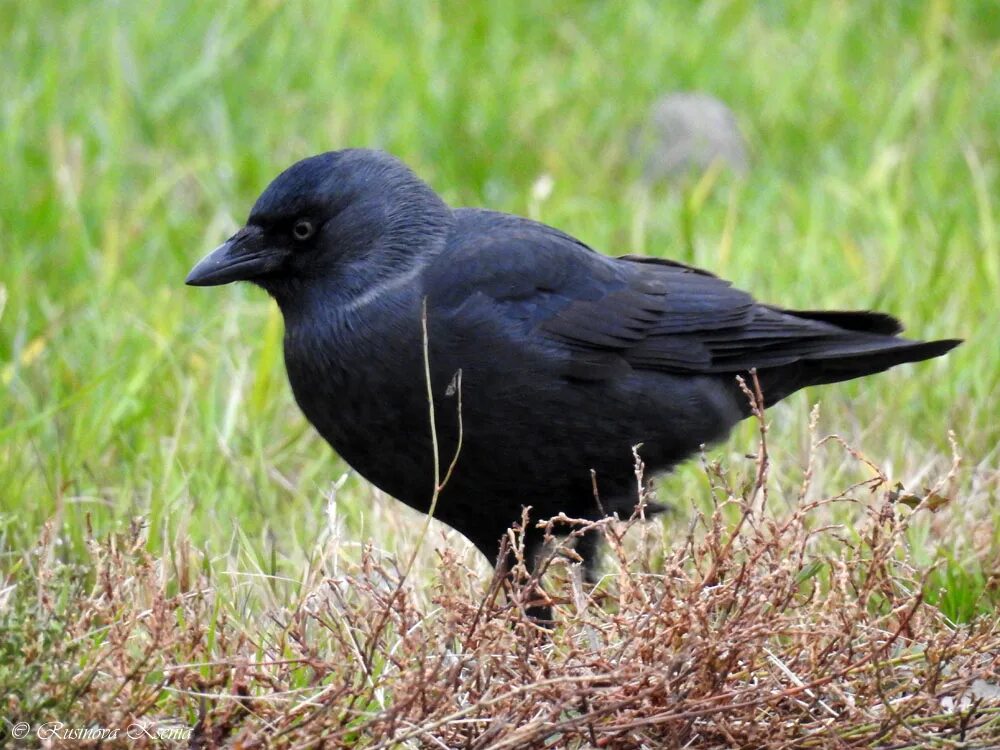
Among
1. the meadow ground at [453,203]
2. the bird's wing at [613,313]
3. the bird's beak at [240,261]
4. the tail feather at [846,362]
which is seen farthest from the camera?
the tail feather at [846,362]

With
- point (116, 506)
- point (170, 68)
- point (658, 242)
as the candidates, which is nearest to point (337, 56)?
point (170, 68)

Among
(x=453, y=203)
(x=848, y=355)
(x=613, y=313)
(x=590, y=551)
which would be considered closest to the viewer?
(x=590, y=551)

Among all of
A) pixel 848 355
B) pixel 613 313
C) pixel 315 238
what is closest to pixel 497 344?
pixel 613 313

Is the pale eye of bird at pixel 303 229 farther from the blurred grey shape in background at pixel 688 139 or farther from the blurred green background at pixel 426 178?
the blurred grey shape in background at pixel 688 139

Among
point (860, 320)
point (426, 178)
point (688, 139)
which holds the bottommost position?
point (860, 320)

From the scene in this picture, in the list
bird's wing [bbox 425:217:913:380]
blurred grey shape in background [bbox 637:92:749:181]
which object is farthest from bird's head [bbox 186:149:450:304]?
blurred grey shape in background [bbox 637:92:749:181]

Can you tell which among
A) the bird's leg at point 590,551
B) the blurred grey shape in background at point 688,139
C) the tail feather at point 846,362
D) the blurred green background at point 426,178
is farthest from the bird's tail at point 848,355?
the blurred grey shape in background at point 688,139

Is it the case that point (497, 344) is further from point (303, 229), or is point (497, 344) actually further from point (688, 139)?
point (688, 139)

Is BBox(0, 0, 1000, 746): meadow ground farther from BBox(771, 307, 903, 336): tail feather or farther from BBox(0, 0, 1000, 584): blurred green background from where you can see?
BBox(771, 307, 903, 336): tail feather
